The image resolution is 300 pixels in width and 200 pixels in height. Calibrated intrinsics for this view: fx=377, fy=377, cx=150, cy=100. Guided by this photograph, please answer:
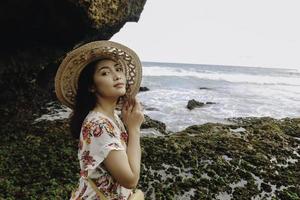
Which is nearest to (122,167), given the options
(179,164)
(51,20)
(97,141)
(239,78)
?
(97,141)

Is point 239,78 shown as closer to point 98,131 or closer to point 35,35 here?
point 35,35

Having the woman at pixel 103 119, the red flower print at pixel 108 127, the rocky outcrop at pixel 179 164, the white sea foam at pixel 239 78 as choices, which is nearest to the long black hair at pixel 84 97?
the woman at pixel 103 119

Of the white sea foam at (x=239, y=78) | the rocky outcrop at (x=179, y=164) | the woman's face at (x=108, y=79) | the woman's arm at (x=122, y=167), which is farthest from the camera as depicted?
the white sea foam at (x=239, y=78)

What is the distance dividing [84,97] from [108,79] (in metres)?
0.22

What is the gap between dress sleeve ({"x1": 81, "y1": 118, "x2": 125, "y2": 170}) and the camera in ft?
7.06

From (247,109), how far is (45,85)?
13.6 m

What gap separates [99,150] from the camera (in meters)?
2.16

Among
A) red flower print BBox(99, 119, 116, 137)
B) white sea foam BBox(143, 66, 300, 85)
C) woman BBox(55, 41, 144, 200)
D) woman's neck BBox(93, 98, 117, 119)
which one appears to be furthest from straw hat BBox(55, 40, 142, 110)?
white sea foam BBox(143, 66, 300, 85)

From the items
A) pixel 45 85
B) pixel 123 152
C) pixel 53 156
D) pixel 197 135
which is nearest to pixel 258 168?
pixel 197 135

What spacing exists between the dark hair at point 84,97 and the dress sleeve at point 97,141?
232mm

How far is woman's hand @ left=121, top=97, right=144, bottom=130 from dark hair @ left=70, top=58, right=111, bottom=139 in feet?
0.71

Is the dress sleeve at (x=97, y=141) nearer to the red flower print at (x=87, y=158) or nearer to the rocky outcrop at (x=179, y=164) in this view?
the red flower print at (x=87, y=158)

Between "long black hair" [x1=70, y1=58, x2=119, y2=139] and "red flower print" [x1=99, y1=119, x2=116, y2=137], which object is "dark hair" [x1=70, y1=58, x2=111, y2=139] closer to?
"long black hair" [x1=70, y1=58, x2=119, y2=139]

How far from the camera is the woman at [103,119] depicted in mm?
2162
